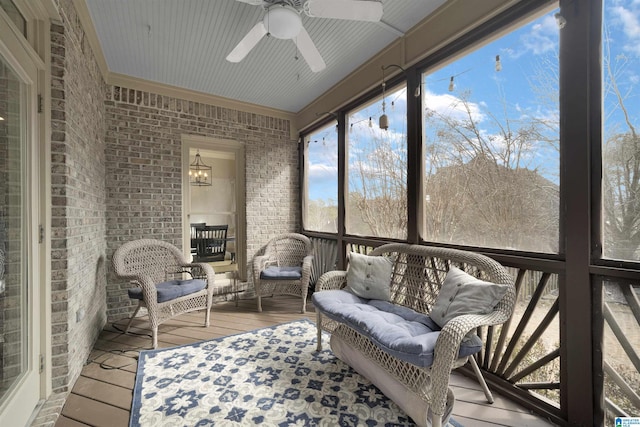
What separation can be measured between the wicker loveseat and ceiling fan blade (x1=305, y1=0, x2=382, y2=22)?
1685 mm

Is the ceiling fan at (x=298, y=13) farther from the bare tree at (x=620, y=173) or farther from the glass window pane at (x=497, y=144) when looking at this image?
the bare tree at (x=620, y=173)

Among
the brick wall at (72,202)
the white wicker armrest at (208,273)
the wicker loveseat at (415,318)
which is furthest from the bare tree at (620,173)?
the brick wall at (72,202)

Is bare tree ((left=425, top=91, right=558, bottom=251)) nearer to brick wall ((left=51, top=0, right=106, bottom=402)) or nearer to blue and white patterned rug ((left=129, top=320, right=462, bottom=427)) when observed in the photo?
blue and white patterned rug ((left=129, top=320, right=462, bottom=427))

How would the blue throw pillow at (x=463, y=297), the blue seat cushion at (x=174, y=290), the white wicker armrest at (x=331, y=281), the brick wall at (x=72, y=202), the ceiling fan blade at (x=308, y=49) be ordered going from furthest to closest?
the blue seat cushion at (x=174, y=290)
the white wicker armrest at (x=331, y=281)
the ceiling fan blade at (x=308, y=49)
the brick wall at (x=72, y=202)
the blue throw pillow at (x=463, y=297)

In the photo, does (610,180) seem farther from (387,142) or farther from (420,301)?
(387,142)

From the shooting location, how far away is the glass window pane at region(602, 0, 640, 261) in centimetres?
140

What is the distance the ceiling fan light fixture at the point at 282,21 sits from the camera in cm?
176

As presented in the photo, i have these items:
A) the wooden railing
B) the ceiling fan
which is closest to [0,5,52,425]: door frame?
the ceiling fan

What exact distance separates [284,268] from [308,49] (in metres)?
2.56

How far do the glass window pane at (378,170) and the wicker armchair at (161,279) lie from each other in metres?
1.88

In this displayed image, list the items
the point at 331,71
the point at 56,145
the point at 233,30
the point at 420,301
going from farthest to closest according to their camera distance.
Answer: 1. the point at 331,71
2. the point at 233,30
3. the point at 420,301
4. the point at 56,145

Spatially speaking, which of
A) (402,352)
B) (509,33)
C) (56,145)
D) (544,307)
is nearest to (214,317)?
(56,145)

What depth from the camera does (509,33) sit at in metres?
1.90

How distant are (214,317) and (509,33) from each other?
3.81m
